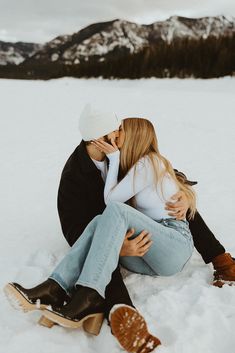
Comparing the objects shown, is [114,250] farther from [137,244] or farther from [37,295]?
[37,295]

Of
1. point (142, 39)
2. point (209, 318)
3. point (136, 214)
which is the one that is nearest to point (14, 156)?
point (136, 214)

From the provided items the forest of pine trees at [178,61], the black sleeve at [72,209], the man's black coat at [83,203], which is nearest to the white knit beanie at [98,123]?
the man's black coat at [83,203]

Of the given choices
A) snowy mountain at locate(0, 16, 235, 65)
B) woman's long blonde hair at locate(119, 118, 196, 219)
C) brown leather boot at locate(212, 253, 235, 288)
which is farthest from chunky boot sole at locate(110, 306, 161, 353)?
snowy mountain at locate(0, 16, 235, 65)

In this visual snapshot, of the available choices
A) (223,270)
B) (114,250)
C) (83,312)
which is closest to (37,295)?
(83,312)

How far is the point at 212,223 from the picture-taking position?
3986 mm

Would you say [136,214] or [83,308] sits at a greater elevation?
[136,214]

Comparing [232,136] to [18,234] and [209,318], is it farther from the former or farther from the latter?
[209,318]

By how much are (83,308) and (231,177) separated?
3.11m

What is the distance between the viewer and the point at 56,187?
485 cm

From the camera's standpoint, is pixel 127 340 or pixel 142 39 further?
pixel 142 39

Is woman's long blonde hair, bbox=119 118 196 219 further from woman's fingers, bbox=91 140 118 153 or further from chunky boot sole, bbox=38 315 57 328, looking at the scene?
chunky boot sole, bbox=38 315 57 328

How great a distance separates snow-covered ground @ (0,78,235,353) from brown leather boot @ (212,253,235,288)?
0.07 m

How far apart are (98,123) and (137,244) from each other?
747mm

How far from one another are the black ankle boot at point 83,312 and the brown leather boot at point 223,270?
0.75m
